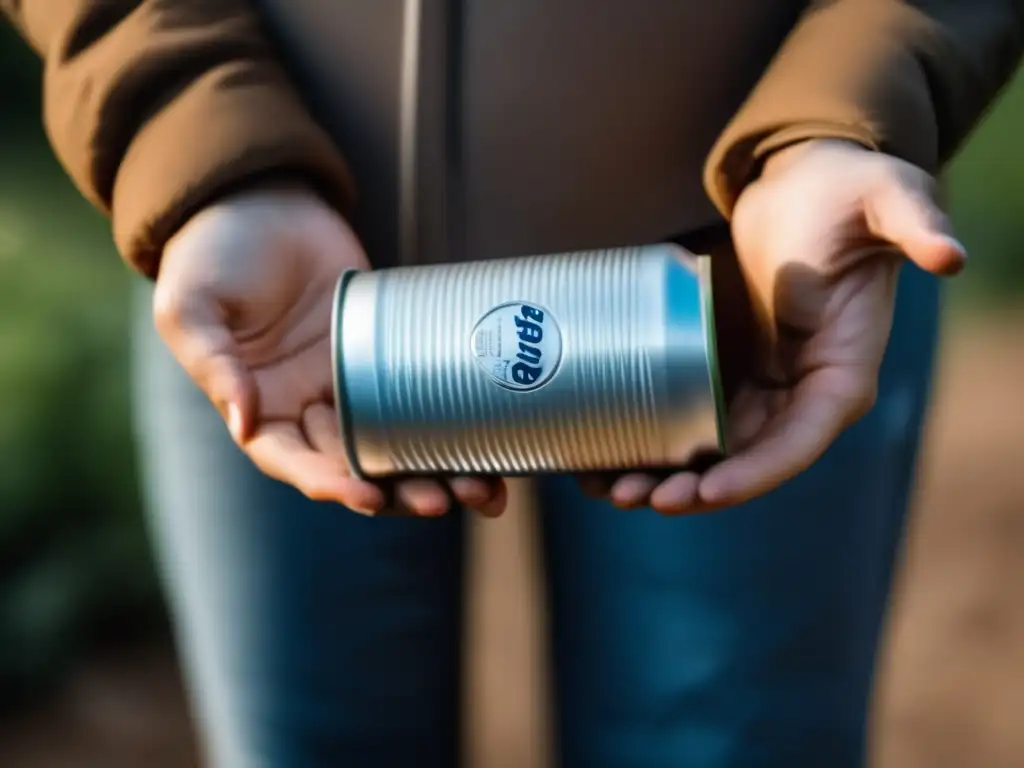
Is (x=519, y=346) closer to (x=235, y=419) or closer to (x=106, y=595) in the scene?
(x=235, y=419)

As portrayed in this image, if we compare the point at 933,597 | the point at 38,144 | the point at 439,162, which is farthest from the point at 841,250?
the point at 38,144

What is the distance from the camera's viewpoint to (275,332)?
0.54 meters

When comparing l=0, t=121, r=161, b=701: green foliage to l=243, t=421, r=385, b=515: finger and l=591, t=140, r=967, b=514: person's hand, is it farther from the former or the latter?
l=591, t=140, r=967, b=514: person's hand

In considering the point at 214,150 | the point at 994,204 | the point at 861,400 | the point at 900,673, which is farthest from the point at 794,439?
the point at 994,204

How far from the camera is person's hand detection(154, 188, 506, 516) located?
469 millimetres

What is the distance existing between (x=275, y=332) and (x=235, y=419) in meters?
0.07

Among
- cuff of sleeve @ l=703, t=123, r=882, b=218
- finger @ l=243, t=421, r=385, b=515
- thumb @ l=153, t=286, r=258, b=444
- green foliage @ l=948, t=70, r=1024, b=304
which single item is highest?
cuff of sleeve @ l=703, t=123, r=882, b=218

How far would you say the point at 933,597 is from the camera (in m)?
1.22

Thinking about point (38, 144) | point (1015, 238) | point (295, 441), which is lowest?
point (1015, 238)

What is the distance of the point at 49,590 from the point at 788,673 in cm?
82

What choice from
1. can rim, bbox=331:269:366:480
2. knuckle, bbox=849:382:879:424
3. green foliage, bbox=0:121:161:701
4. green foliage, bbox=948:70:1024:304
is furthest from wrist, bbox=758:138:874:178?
green foliage, bbox=948:70:1024:304

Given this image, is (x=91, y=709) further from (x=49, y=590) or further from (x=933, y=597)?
(x=933, y=597)

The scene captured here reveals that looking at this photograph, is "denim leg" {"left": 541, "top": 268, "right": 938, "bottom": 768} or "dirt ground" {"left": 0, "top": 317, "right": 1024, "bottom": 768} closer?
"denim leg" {"left": 541, "top": 268, "right": 938, "bottom": 768}

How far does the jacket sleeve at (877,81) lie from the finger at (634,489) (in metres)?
0.14
